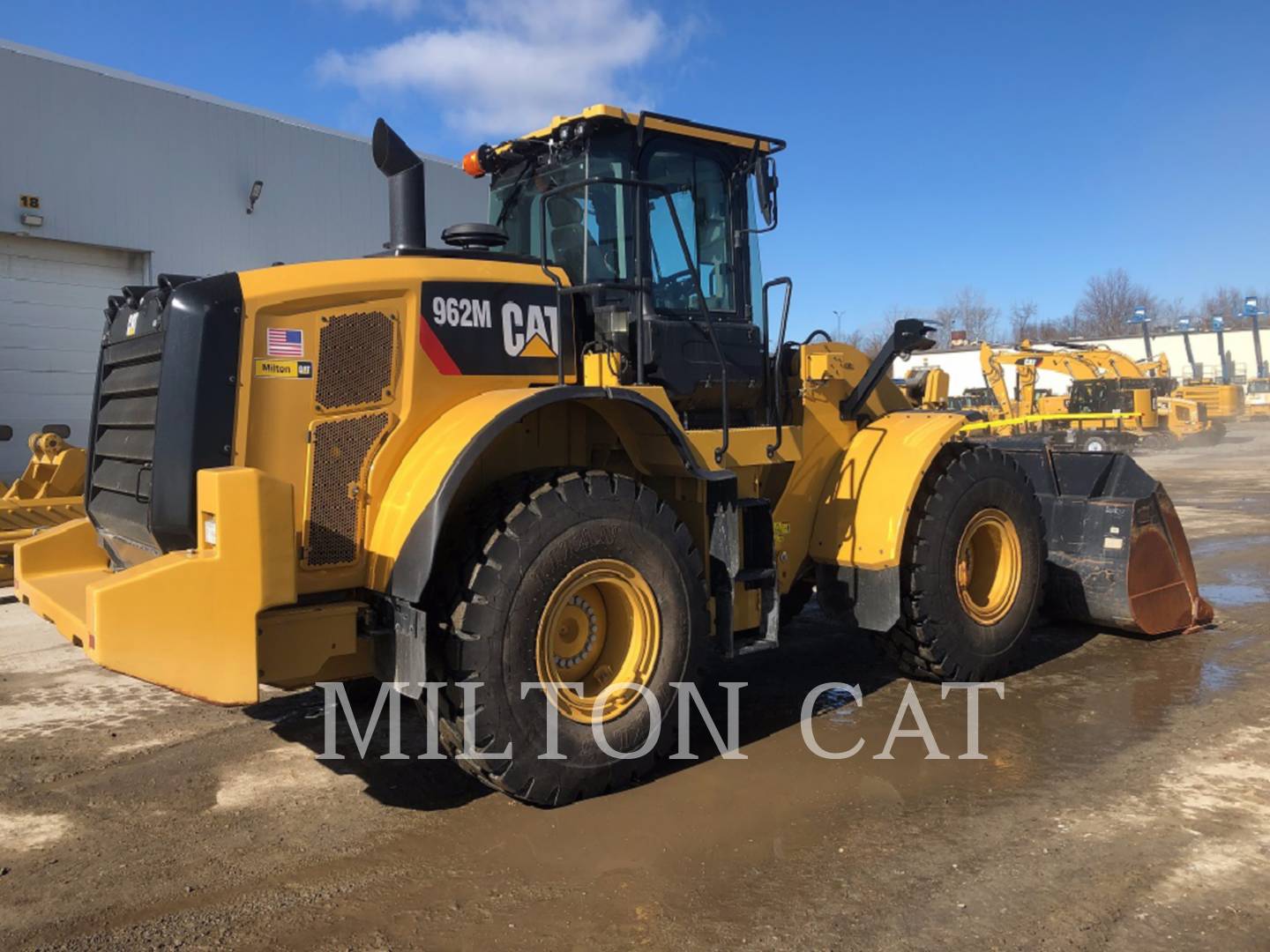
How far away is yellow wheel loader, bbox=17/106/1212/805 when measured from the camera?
360cm

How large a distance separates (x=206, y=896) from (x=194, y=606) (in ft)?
3.13

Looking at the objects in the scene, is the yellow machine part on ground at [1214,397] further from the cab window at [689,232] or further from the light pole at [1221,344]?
the light pole at [1221,344]

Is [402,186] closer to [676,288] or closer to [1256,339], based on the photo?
[676,288]

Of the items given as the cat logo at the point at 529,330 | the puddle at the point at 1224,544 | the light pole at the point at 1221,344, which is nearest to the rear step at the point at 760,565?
the cat logo at the point at 529,330

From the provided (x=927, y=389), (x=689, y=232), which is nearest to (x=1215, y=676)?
(x=927, y=389)

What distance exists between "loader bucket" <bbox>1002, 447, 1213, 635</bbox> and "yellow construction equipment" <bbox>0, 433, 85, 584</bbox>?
8.08 metres

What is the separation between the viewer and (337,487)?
3809 mm

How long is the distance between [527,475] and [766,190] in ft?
7.23

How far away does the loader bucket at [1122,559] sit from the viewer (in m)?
6.32

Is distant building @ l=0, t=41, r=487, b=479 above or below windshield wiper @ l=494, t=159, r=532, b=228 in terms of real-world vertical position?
above

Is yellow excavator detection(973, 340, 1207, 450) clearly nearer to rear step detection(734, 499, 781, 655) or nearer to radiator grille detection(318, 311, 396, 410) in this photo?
rear step detection(734, 499, 781, 655)

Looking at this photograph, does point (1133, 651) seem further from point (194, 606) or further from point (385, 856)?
point (194, 606)

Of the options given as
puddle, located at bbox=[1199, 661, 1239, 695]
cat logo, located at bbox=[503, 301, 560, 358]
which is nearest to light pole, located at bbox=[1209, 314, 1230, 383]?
puddle, located at bbox=[1199, 661, 1239, 695]

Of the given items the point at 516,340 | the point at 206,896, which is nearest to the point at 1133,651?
the point at 516,340
